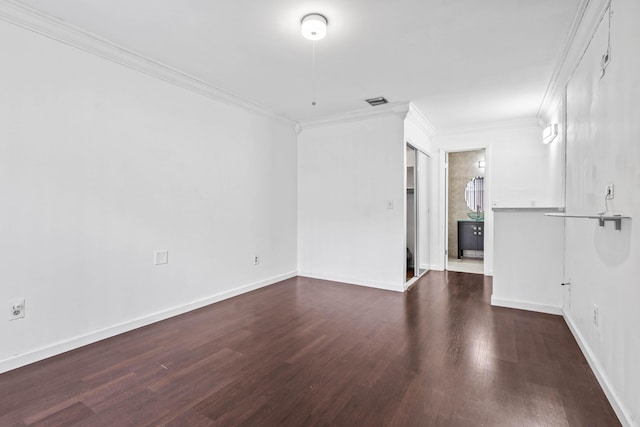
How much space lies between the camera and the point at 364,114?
441 centimetres

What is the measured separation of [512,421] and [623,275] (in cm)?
99

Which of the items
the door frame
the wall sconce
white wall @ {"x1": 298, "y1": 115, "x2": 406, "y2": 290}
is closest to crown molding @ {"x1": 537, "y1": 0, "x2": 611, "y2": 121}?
the wall sconce

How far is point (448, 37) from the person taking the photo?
2.51m

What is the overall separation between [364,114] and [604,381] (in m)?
3.67

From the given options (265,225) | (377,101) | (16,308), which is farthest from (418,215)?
(16,308)

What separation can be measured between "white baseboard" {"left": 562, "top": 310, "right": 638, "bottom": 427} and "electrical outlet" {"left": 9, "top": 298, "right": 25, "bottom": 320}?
374 centimetres

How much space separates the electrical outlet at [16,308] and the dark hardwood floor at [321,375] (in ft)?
1.26

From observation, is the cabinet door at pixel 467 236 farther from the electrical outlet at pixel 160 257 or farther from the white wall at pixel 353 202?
the electrical outlet at pixel 160 257

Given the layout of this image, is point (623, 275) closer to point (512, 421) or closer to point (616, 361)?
point (616, 361)

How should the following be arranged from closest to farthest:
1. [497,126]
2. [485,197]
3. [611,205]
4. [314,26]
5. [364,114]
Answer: [611,205] → [314,26] → [364,114] → [497,126] → [485,197]

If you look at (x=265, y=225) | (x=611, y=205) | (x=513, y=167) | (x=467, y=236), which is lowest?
(x=467, y=236)

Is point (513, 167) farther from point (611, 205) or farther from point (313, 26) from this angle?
point (313, 26)

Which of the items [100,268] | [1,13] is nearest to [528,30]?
[1,13]

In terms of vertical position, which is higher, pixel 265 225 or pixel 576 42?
pixel 576 42
